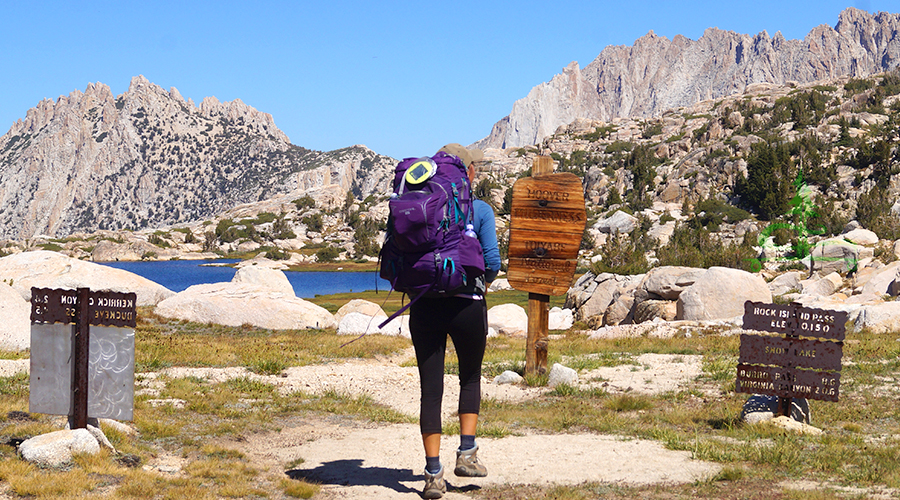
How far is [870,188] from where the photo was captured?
254 ft

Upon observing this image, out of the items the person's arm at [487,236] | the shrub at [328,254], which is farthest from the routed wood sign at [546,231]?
the shrub at [328,254]

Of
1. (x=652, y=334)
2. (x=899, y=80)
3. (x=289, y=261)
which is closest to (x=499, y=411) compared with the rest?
(x=652, y=334)

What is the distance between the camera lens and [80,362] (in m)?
7.07

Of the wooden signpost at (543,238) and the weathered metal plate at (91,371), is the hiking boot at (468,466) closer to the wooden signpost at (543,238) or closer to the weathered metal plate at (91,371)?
the weathered metal plate at (91,371)

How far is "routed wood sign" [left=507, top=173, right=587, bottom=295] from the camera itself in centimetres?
1289

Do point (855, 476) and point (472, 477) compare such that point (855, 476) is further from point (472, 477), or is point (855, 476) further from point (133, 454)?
point (133, 454)

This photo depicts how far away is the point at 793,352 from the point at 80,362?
327 inches

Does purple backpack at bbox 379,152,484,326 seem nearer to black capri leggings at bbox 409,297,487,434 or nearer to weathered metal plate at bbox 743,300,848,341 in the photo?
black capri leggings at bbox 409,297,487,434

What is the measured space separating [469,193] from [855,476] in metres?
4.27

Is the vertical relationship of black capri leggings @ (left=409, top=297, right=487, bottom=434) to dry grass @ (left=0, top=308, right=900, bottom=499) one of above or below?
above

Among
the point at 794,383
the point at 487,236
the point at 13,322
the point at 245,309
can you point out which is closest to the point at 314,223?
the point at 245,309

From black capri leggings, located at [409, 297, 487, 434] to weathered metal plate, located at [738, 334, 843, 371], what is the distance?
4.64 metres

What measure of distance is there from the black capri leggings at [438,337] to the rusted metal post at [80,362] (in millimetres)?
3582

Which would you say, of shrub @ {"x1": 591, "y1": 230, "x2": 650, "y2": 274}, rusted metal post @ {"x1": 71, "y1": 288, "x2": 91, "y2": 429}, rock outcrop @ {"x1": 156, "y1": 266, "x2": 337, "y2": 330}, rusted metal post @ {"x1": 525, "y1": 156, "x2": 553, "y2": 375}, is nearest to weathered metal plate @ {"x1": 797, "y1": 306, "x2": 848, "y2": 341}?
rusted metal post @ {"x1": 525, "y1": 156, "x2": 553, "y2": 375}
